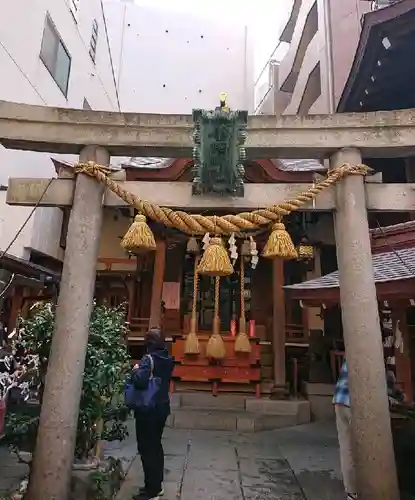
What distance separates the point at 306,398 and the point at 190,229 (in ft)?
22.9

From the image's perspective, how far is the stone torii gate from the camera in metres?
3.72

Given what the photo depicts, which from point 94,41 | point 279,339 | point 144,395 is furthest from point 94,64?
point 144,395

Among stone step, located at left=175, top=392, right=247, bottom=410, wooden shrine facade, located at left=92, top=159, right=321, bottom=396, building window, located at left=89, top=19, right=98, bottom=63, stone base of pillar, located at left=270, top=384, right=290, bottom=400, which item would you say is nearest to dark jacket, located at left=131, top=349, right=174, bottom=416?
wooden shrine facade, located at left=92, top=159, right=321, bottom=396

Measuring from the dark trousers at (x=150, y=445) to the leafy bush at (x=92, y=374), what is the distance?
520mm

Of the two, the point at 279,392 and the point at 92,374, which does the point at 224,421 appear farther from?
the point at 92,374

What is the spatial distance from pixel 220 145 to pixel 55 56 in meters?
9.80

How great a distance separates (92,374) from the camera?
4.40 m

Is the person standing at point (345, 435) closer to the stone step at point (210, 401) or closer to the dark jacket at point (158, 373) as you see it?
the dark jacket at point (158, 373)

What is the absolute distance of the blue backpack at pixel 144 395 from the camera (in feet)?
13.5

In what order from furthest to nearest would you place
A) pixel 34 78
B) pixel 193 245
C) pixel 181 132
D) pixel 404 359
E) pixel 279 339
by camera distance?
1. pixel 193 245
2. pixel 34 78
3. pixel 279 339
4. pixel 404 359
5. pixel 181 132

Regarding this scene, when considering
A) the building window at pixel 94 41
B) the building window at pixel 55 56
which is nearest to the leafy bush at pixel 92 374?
the building window at pixel 55 56

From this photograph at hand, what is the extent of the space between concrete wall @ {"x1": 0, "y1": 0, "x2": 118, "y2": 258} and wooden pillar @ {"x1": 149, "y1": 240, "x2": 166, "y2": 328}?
315cm

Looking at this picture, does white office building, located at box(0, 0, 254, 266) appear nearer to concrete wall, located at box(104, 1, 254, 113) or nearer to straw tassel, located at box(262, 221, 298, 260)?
concrete wall, located at box(104, 1, 254, 113)

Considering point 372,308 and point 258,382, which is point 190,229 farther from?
point 258,382
